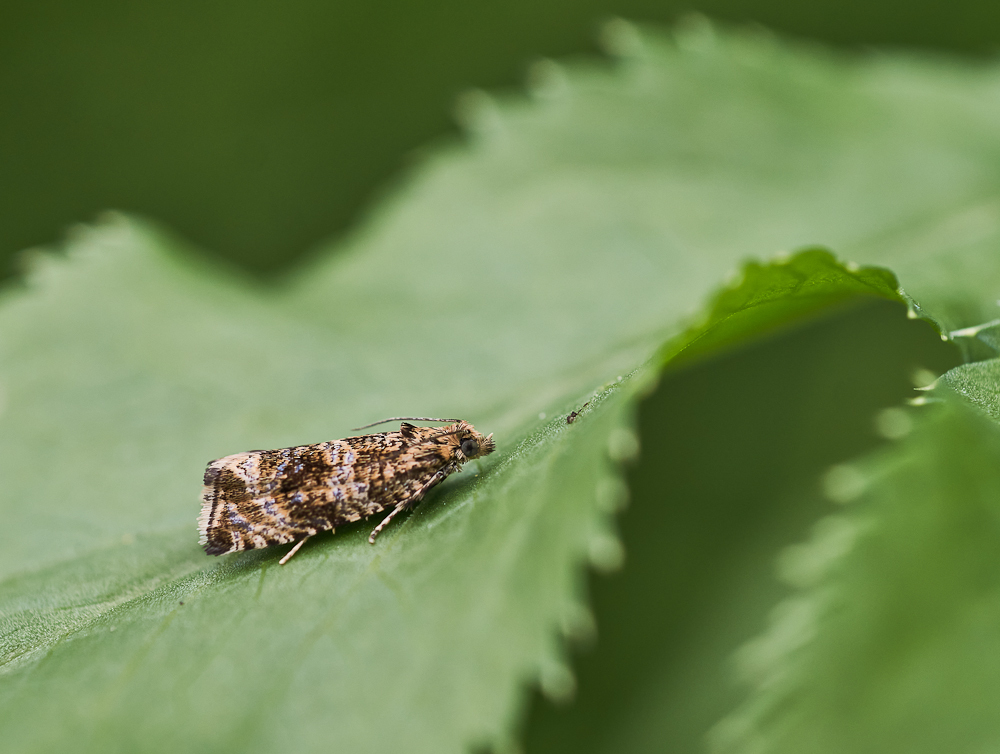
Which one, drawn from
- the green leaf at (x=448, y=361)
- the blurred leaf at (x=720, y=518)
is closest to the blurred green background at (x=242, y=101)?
the green leaf at (x=448, y=361)

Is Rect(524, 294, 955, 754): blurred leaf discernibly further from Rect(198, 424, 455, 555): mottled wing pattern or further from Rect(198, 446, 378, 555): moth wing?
Rect(198, 446, 378, 555): moth wing

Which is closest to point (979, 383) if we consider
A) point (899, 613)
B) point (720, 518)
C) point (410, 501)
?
point (899, 613)

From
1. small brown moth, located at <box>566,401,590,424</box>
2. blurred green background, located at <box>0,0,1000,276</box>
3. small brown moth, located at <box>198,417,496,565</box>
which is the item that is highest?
blurred green background, located at <box>0,0,1000,276</box>

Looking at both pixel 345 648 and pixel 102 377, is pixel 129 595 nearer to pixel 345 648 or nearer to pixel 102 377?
pixel 345 648

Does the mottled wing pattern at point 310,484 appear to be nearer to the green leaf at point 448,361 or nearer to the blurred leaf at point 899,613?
the green leaf at point 448,361

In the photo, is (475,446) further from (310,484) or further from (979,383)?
(979,383)

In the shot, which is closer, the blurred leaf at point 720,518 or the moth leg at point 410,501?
the moth leg at point 410,501

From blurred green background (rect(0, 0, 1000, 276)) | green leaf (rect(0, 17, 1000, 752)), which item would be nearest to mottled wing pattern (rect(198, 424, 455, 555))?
green leaf (rect(0, 17, 1000, 752))
